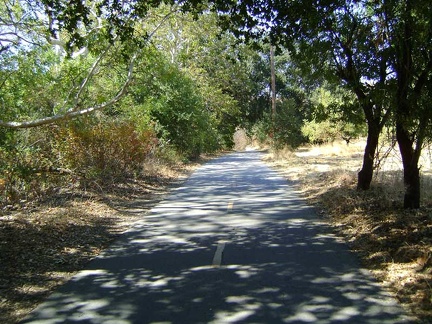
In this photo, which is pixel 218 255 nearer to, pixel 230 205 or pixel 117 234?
pixel 117 234

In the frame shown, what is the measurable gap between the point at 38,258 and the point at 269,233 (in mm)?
4279

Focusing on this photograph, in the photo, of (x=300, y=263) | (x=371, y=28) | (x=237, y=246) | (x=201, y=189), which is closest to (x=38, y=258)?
(x=237, y=246)

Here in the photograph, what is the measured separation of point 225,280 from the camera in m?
5.64

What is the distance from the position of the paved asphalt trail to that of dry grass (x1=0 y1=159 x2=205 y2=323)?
1.14 feet

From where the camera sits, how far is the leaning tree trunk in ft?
28.2

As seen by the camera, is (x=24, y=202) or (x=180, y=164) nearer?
(x=24, y=202)

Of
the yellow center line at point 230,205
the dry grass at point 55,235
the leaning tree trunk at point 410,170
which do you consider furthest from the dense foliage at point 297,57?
the yellow center line at point 230,205

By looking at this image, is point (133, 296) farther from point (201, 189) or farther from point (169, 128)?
point (169, 128)

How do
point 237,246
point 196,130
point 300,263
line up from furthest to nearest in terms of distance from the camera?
point 196,130 → point 237,246 → point 300,263

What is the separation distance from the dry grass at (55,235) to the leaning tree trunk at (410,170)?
607 centimetres

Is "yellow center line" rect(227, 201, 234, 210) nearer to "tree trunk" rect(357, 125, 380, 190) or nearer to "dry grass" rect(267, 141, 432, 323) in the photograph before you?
"dry grass" rect(267, 141, 432, 323)

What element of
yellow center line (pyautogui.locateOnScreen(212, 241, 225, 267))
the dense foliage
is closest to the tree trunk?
the dense foliage

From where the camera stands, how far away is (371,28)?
9.53 metres

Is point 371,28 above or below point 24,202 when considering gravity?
above
